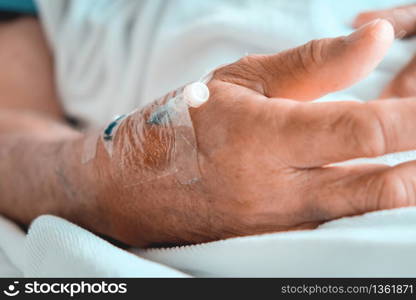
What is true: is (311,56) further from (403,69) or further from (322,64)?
(403,69)

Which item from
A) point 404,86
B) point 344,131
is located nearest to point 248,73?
point 344,131

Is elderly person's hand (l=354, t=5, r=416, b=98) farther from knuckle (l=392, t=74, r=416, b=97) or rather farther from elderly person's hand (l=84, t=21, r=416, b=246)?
elderly person's hand (l=84, t=21, r=416, b=246)

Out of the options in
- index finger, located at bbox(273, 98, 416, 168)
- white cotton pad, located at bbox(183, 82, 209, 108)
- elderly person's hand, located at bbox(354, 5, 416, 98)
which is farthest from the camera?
elderly person's hand, located at bbox(354, 5, 416, 98)

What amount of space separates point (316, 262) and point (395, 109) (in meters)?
0.22

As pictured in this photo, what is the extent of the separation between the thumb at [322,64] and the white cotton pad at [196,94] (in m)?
0.07

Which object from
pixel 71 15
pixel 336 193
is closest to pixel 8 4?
pixel 71 15

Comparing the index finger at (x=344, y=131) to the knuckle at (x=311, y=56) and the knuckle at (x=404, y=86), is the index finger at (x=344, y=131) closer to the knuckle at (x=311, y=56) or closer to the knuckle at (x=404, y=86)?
the knuckle at (x=311, y=56)

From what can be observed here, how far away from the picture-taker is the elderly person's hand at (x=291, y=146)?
2.12 feet

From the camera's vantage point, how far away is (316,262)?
2.22 feet

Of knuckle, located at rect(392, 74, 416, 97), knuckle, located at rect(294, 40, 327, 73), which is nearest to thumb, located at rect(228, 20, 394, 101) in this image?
knuckle, located at rect(294, 40, 327, 73)

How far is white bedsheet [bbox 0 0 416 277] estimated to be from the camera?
2.19 ft

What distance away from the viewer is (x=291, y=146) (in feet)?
2.20

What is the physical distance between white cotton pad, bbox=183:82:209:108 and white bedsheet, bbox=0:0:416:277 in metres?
0.20

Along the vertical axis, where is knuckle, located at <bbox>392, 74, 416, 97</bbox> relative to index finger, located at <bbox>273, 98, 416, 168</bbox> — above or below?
below
